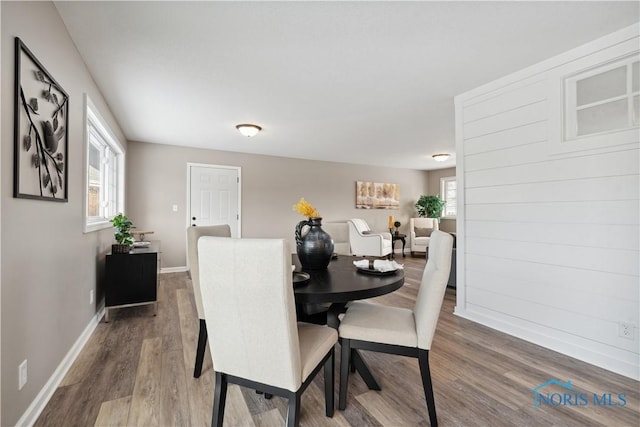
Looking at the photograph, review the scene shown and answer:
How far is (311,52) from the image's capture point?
7.22 feet

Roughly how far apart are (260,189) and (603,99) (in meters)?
4.96

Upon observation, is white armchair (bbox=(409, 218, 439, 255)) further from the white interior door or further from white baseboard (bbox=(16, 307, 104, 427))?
white baseboard (bbox=(16, 307, 104, 427))

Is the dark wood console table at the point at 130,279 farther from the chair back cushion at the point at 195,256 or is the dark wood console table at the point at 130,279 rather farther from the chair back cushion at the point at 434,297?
the chair back cushion at the point at 434,297

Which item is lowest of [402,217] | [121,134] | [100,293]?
[100,293]

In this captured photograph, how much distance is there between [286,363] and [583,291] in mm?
2273

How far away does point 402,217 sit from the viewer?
7.77 meters

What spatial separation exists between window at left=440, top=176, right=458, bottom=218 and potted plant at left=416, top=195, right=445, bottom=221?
7.4 inches

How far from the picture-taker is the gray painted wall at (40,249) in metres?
1.27

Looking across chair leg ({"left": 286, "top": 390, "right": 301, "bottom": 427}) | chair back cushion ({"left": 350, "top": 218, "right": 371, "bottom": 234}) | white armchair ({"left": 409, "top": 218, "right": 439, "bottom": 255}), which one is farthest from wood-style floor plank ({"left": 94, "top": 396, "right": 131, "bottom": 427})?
white armchair ({"left": 409, "top": 218, "right": 439, "bottom": 255})

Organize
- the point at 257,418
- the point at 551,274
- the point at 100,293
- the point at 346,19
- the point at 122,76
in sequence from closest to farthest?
1. the point at 257,418
2. the point at 346,19
3. the point at 551,274
4. the point at 122,76
5. the point at 100,293

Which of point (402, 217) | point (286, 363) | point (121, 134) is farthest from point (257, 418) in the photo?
point (402, 217)

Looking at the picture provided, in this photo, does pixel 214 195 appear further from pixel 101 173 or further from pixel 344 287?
pixel 344 287

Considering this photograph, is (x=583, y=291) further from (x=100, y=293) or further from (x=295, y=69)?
(x=100, y=293)

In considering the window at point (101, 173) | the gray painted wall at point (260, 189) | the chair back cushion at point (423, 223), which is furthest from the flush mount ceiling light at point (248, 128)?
the chair back cushion at point (423, 223)
